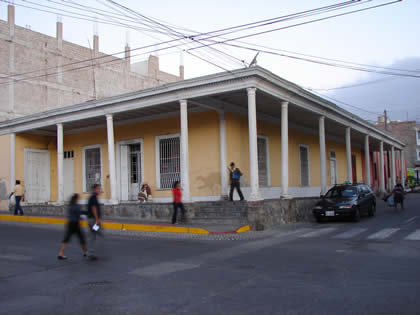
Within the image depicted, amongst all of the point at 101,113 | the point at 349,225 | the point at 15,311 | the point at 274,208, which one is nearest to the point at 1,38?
the point at 101,113

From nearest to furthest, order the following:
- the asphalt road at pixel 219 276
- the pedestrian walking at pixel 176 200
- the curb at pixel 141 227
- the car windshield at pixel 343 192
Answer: the asphalt road at pixel 219 276 → the curb at pixel 141 227 → the pedestrian walking at pixel 176 200 → the car windshield at pixel 343 192

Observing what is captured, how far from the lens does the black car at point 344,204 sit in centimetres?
1539

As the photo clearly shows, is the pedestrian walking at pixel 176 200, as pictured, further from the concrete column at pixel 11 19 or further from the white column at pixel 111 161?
the concrete column at pixel 11 19

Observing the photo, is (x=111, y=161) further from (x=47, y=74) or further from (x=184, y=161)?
(x=47, y=74)

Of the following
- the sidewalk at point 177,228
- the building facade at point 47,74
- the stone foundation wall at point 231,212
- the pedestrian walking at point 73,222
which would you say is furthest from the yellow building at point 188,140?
the pedestrian walking at point 73,222

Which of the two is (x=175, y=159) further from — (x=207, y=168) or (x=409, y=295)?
(x=409, y=295)

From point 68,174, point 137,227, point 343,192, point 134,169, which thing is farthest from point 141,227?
point 68,174

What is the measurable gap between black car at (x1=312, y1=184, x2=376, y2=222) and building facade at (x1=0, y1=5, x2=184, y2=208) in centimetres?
1588

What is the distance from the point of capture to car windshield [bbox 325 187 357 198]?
53.3 ft

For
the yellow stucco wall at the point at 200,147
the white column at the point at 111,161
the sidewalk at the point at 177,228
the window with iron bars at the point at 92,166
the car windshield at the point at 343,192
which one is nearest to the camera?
the sidewalk at the point at 177,228

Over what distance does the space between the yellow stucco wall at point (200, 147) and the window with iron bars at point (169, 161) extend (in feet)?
1.16

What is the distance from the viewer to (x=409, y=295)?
5586 mm

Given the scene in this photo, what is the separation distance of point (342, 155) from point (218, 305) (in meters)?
25.9

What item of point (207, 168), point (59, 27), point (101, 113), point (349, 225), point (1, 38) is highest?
point (59, 27)
